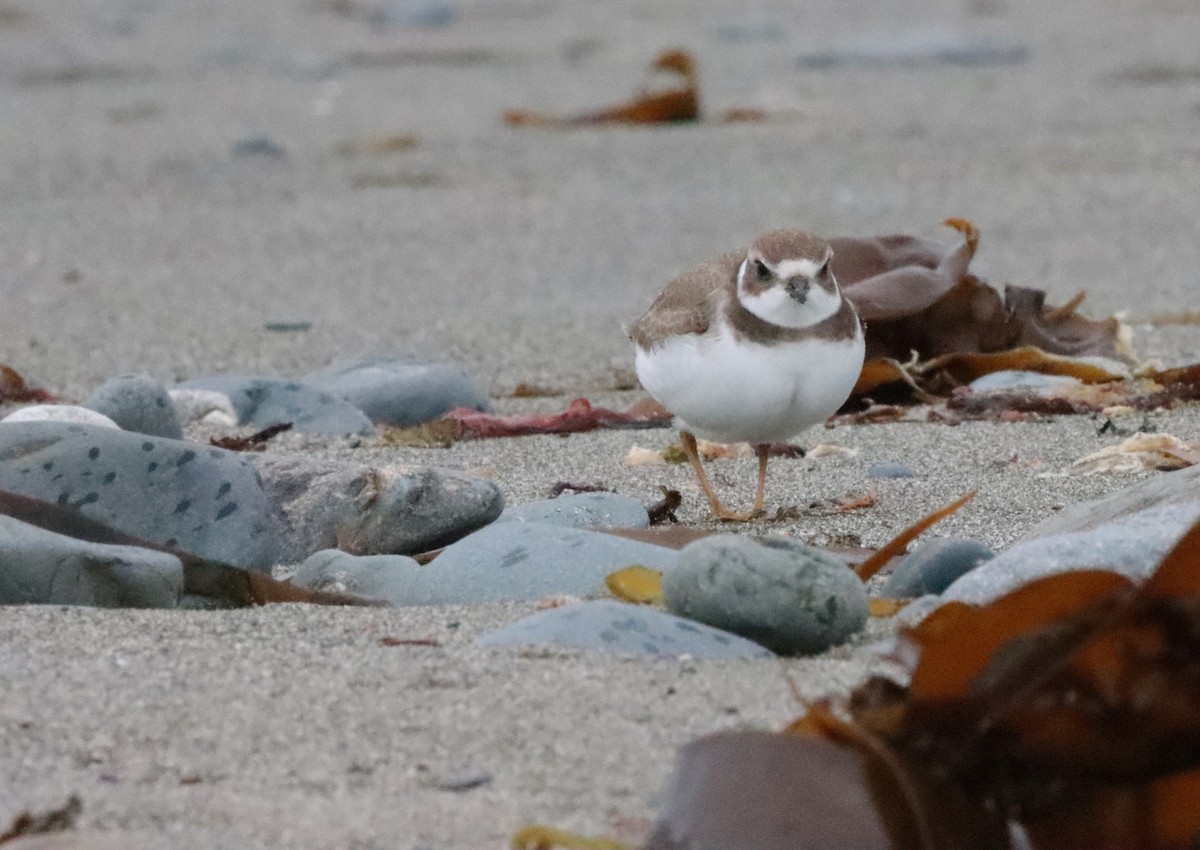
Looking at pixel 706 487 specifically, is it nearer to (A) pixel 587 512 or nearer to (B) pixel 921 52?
(A) pixel 587 512

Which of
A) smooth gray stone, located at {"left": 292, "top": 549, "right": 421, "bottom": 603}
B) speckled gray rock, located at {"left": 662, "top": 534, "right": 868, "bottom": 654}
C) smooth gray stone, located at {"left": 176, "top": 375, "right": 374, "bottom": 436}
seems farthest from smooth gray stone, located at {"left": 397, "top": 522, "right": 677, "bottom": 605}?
smooth gray stone, located at {"left": 176, "top": 375, "right": 374, "bottom": 436}

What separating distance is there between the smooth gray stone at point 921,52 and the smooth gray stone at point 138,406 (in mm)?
9238

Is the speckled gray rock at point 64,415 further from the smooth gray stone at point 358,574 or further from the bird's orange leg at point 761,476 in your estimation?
the bird's orange leg at point 761,476

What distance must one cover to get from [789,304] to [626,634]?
1094 millimetres

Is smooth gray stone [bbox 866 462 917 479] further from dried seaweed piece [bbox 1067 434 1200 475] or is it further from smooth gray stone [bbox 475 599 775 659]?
smooth gray stone [bbox 475 599 775 659]

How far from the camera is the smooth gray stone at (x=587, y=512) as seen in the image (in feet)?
12.1

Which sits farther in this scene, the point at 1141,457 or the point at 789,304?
the point at 1141,457

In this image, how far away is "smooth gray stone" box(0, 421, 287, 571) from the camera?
11.4 feet

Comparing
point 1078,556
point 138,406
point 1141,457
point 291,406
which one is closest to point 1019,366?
point 1141,457

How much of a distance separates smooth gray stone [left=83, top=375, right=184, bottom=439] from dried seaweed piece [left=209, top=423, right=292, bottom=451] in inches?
7.6

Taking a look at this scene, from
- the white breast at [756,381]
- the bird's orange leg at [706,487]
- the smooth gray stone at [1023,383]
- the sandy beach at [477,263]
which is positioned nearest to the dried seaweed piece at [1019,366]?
the smooth gray stone at [1023,383]

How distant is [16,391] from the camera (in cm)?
527

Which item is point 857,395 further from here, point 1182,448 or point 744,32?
point 744,32

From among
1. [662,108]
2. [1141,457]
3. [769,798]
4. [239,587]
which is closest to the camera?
[769,798]
